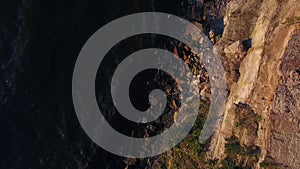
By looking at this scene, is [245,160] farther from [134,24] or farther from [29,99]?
[29,99]

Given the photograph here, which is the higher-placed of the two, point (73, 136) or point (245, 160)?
point (73, 136)

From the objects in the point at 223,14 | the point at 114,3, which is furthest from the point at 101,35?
the point at 223,14

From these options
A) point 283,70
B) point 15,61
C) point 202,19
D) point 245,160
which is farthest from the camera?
point 202,19

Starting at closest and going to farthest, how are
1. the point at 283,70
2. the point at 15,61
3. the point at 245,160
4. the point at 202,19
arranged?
the point at 283,70
the point at 245,160
the point at 15,61
the point at 202,19

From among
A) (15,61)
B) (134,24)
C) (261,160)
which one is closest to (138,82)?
(134,24)

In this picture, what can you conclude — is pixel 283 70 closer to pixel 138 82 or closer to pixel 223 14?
pixel 223 14

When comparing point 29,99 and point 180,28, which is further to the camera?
point 180,28

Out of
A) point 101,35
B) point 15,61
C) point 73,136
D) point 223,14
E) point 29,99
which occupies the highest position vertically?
point 223,14
